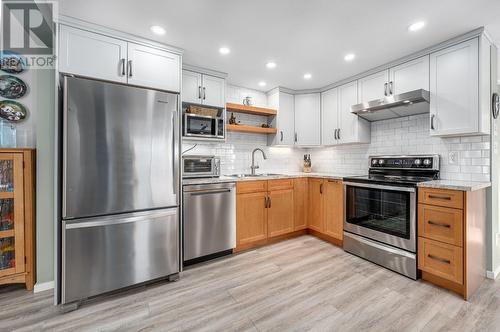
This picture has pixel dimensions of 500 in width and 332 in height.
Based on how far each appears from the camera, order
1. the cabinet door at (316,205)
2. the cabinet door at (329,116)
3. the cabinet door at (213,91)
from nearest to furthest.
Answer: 1. the cabinet door at (213,91)
2. the cabinet door at (316,205)
3. the cabinet door at (329,116)

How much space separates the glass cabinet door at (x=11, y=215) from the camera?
6.73ft

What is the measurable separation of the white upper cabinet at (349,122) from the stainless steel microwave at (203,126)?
189 cm

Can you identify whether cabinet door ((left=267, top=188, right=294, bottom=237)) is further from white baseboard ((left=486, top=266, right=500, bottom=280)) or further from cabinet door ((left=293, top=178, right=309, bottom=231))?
white baseboard ((left=486, top=266, right=500, bottom=280))

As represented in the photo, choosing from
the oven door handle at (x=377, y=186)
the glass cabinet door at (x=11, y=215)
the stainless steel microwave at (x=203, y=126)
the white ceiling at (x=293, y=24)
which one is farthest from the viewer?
the stainless steel microwave at (x=203, y=126)

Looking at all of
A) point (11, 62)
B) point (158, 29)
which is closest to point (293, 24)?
point (158, 29)

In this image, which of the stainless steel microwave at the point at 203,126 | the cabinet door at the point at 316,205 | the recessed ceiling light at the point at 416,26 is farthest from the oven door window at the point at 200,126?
the recessed ceiling light at the point at 416,26

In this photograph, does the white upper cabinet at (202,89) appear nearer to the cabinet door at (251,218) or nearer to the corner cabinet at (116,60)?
the corner cabinet at (116,60)

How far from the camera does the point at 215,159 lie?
3.26 m

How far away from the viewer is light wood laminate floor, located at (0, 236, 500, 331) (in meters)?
1.71

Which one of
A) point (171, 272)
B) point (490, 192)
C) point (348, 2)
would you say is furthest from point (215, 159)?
point (490, 192)

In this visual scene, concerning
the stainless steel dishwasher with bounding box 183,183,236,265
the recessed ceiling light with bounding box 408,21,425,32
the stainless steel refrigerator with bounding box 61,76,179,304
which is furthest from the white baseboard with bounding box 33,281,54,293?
the recessed ceiling light with bounding box 408,21,425,32

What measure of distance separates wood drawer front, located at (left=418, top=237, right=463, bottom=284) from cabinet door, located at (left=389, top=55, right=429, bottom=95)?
169 centimetres

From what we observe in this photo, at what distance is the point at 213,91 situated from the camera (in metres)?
3.14

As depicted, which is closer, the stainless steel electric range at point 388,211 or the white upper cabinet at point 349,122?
the stainless steel electric range at point 388,211
